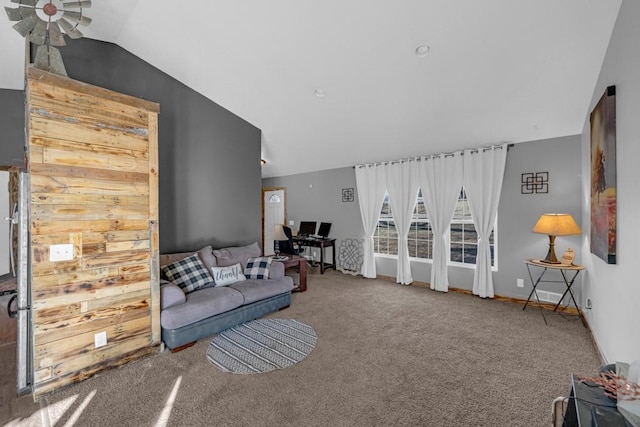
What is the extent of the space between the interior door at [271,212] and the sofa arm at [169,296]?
14.7 ft

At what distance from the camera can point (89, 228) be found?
91.7 inches

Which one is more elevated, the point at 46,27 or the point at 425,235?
the point at 46,27

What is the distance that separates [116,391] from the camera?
215cm

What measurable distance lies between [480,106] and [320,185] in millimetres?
3718

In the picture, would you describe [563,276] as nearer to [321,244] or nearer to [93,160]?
[321,244]

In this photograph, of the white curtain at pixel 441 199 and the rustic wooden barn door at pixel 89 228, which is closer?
the rustic wooden barn door at pixel 89 228

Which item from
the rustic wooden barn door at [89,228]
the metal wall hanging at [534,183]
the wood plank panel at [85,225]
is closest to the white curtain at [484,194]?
the metal wall hanging at [534,183]

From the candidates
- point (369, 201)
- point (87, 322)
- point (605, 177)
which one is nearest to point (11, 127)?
point (87, 322)

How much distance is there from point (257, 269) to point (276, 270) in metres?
0.27

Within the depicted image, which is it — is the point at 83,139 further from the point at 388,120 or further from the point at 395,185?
the point at 395,185

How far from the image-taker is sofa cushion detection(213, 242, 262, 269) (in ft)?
12.5

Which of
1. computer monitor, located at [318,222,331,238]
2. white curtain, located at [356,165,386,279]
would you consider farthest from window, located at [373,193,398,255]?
computer monitor, located at [318,222,331,238]

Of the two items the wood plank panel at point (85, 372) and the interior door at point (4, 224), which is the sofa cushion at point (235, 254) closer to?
the wood plank panel at point (85, 372)

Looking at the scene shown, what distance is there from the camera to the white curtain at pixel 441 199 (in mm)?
4508
